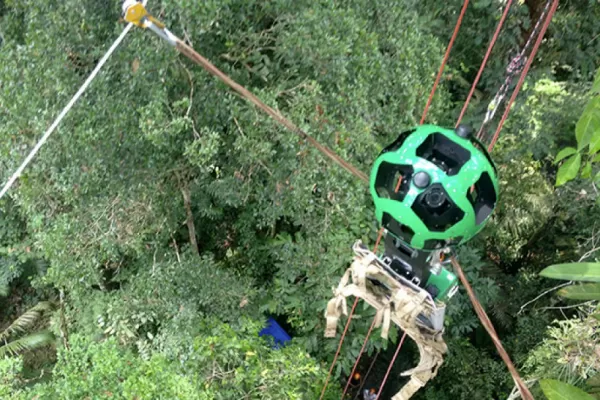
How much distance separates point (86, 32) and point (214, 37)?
907mm

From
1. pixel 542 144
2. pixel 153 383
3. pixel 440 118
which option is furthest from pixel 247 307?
pixel 542 144

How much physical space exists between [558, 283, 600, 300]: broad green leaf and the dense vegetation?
0.52 meters

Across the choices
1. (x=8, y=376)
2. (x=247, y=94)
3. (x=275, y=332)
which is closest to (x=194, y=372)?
(x=8, y=376)

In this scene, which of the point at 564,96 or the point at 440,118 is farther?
the point at 564,96

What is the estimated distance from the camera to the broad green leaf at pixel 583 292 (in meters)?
2.10

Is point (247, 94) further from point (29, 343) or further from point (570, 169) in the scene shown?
point (29, 343)

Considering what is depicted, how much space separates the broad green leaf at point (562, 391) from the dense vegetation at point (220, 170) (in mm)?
898

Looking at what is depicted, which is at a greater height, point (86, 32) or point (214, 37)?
point (214, 37)

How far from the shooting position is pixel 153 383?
298cm

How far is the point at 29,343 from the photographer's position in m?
5.66

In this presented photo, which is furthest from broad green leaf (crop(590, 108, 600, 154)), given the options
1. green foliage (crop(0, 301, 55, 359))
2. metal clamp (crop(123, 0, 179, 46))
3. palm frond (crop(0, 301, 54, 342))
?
palm frond (crop(0, 301, 54, 342))

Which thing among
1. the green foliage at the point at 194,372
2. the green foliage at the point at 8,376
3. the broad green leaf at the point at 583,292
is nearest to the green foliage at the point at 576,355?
the broad green leaf at the point at 583,292

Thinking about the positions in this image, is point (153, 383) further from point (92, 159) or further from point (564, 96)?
point (564, 96)

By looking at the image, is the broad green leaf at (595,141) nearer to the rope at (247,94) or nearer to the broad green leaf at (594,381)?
the rope at (247,94)
